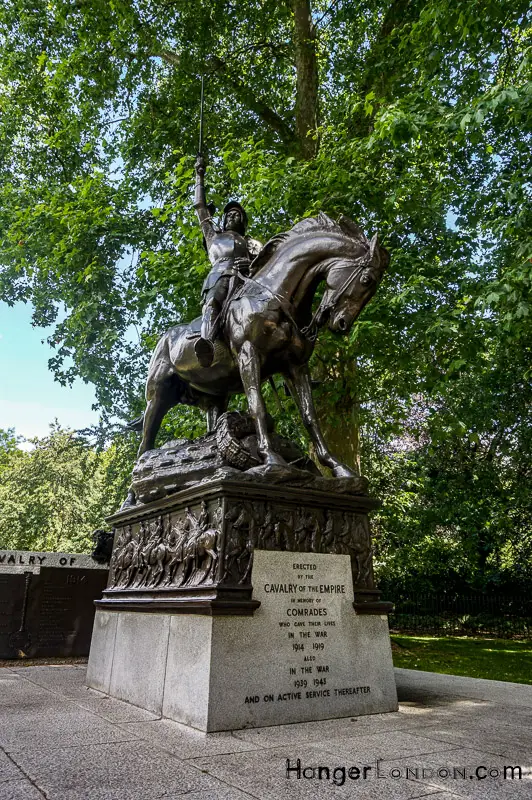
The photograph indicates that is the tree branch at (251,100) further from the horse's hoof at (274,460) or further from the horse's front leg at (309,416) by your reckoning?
the horse's hoof at (274,460)

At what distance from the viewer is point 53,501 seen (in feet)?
92.3

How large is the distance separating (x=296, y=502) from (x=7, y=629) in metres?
7.92

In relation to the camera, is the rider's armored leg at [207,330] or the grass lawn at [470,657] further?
the grass lawn at [470,657]

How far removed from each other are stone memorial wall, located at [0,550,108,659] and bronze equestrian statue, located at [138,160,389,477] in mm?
6276

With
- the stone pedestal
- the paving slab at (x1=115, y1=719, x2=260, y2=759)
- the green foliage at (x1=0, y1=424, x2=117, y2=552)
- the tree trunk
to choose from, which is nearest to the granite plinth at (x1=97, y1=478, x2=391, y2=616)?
the stone pedestal

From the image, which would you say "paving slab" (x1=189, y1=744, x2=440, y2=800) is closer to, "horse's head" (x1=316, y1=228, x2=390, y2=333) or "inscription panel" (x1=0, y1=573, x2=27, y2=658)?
"horse's head" (x1=316, y1=228, x2=390, y2=333)

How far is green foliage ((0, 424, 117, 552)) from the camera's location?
1046 inches

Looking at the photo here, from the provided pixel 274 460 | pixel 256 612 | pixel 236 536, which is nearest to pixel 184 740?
pixel 256 612

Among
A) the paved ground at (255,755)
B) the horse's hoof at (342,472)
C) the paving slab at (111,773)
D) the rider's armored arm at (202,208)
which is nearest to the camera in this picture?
the paving slab at (111,773)

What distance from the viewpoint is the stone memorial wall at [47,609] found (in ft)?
36.9

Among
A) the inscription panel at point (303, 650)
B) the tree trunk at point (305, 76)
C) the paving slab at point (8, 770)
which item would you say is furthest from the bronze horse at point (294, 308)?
the tree trunk at point (305, 76)

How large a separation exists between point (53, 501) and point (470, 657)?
65.9 ft

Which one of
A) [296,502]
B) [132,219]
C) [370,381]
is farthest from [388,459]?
[296,502]

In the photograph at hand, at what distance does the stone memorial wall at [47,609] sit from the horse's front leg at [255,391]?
7.34 metres
